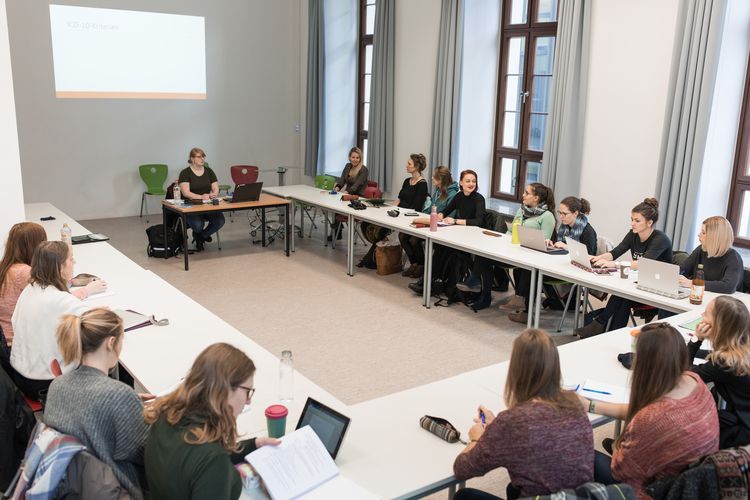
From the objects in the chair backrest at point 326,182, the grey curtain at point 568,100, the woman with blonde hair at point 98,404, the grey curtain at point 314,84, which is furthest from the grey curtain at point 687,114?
the grey curtain at point 314,84

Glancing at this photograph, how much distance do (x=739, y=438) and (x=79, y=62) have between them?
8.43 m

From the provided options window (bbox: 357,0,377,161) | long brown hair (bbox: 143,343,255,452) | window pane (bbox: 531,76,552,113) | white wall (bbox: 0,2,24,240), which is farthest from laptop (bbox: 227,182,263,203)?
long brown hair (bbox: 143,343,255,452)

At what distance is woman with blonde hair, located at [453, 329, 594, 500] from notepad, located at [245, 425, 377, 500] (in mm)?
388

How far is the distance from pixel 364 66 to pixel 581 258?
5.63 meters

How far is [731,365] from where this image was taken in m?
2.66

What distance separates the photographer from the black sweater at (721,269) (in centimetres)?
423

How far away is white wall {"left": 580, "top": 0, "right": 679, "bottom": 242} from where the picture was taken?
19.3ft

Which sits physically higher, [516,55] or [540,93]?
[516,55]

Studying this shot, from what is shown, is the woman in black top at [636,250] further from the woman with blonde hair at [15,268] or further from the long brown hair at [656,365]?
the woman with blonde hair at [15,268]

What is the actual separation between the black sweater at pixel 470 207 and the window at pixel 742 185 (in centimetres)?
209

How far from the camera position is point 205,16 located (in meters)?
9.44

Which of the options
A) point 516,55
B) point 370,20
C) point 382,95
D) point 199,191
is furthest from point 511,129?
point 199,191

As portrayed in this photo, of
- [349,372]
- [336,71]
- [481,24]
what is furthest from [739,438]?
[336,71]

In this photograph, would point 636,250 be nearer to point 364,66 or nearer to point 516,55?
point 516,55
